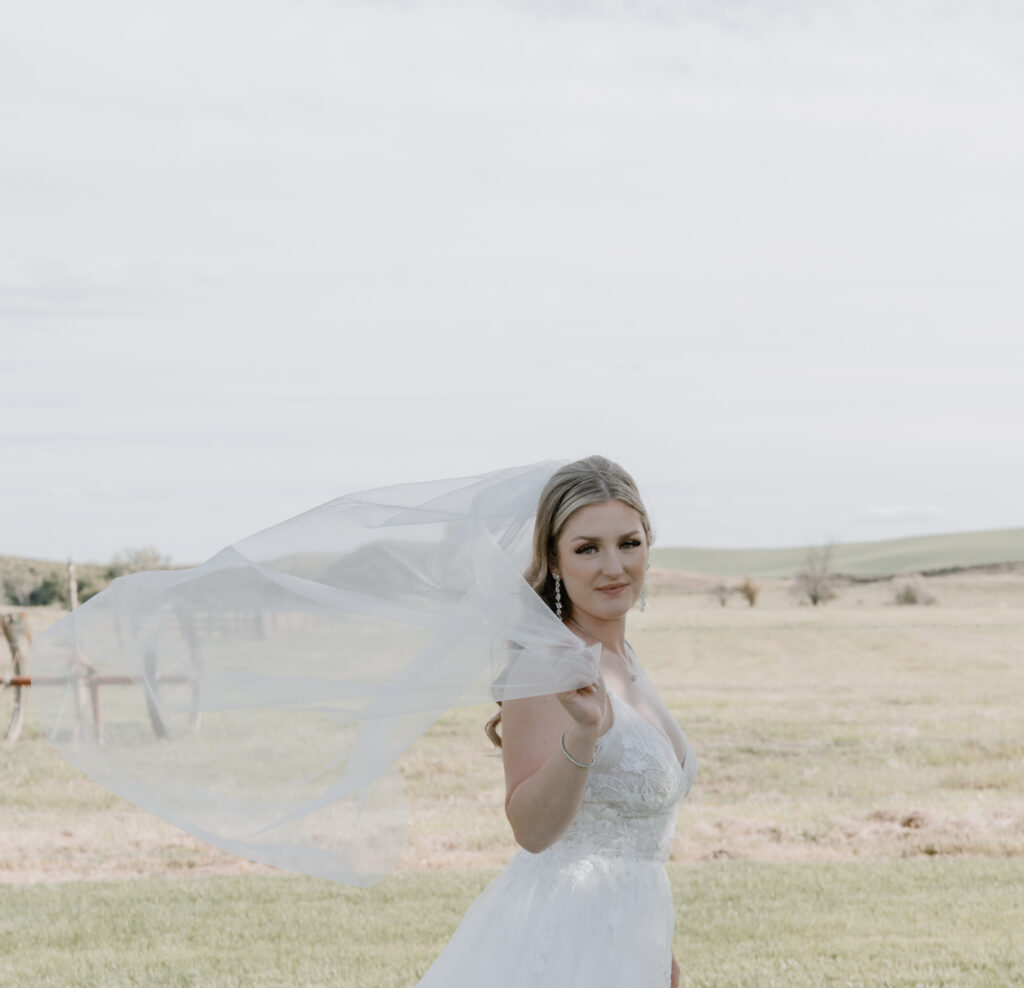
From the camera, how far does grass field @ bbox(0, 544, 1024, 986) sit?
6.86 meters

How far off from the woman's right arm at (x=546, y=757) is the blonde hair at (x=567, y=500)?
0.33 metres

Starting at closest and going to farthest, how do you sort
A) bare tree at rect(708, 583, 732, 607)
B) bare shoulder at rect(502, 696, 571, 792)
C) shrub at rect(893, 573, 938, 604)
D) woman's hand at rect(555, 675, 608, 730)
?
1. woman's hand at rect(555, 675, 608, 730)
2. bare shoulder at rect(502, 696, 571, 792)
3. shrub at rect(893, 573, 938, 604)
4. bare tree at rect(708, 583, 732, 607)

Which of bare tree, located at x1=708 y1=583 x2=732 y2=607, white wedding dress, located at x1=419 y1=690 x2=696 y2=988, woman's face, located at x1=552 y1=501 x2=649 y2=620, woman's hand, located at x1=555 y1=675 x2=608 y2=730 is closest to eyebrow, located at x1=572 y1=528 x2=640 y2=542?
woman's face, located at x1=552 y1=501 x2=649 y2=620

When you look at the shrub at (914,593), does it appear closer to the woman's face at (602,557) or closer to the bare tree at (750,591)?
the bare tree at (750,591)

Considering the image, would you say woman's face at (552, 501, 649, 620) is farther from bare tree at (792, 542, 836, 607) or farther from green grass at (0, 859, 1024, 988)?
bare tree at (792, 542, 836, 607)

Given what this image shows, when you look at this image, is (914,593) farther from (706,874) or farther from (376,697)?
(376,697)

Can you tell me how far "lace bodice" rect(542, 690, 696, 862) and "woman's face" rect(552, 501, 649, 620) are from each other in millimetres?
259

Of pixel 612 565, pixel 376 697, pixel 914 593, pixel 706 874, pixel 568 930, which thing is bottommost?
pixel 914 593

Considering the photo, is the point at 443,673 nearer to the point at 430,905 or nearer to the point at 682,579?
the point at 430,905

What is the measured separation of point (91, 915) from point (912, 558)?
262 feet

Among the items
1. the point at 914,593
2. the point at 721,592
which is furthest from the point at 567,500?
the point at 721,592

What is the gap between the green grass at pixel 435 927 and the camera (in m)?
6.65

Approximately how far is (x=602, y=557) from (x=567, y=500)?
176 millimetres

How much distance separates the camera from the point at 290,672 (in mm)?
3279
